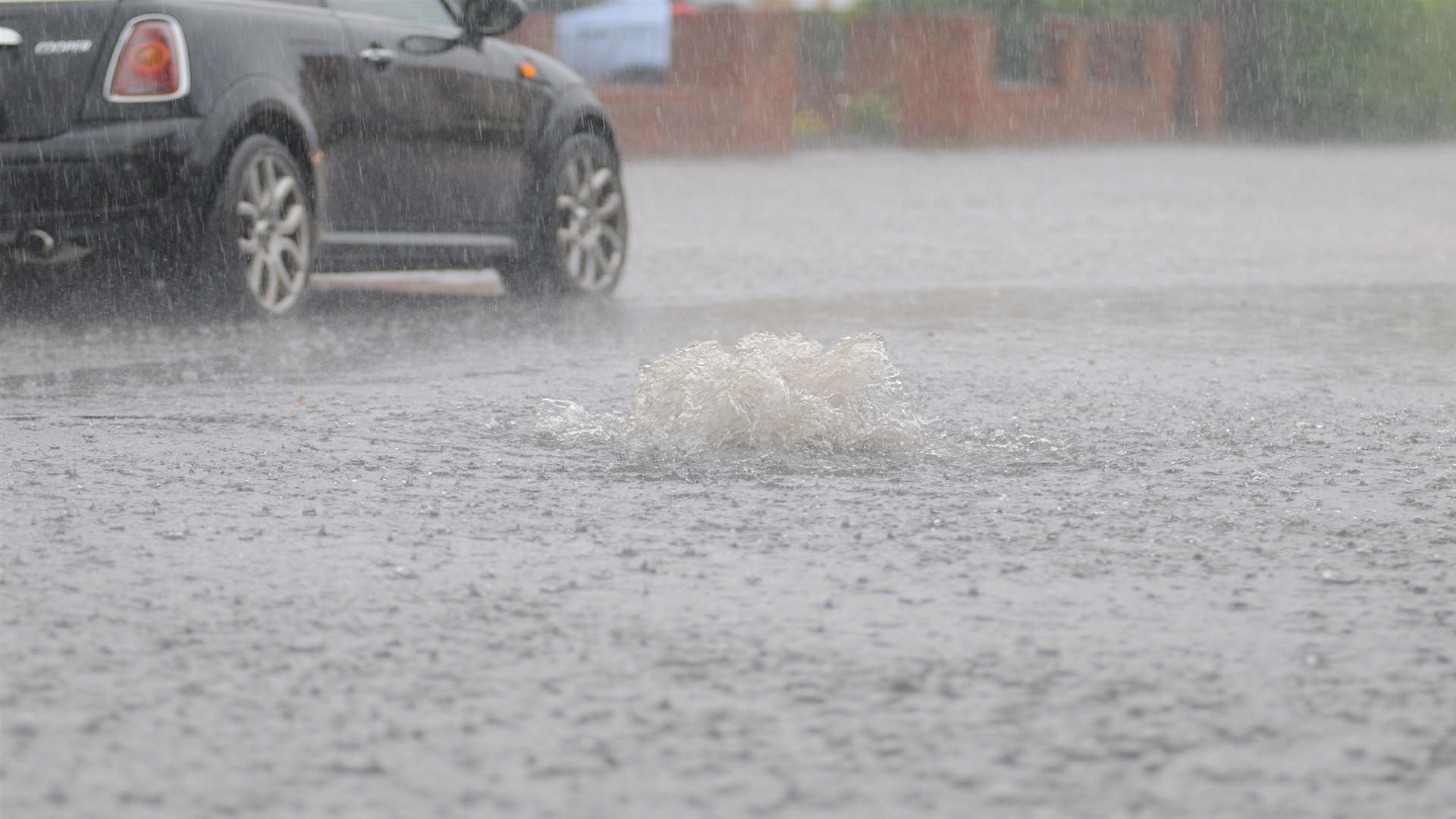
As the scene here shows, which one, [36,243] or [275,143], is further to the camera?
[275,143]

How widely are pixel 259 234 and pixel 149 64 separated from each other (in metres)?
0.76

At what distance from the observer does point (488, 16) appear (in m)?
10.5

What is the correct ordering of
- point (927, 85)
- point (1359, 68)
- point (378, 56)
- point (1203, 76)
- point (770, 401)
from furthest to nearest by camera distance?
1. point (1203, 76)
2. point (1359, 68)
3. point (927, 85)
4. point (378, 56)
5. point (770, 401)

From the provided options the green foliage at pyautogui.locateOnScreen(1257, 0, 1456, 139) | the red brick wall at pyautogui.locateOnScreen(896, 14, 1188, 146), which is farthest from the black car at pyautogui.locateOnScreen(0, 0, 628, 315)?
the green foliage at pyautogui.locateOnScreen(1257, 0, 1456, 139)

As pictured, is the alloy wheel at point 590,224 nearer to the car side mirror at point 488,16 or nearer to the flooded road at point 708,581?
the car side mirror at point 488,16

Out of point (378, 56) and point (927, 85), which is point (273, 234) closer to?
point (378, 56)

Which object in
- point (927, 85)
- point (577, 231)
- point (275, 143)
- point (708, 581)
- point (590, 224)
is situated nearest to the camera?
point (708, 581)

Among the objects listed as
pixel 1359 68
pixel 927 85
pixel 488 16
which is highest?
pixel 488 16

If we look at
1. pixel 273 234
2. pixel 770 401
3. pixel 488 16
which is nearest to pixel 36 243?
pixel 273 234

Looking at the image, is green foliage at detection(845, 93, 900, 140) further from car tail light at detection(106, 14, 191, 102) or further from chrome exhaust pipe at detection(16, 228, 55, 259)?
chrome exhaust pipe at detection(16, 228, 55, 259)

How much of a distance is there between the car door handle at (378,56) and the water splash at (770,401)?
12.6 feet

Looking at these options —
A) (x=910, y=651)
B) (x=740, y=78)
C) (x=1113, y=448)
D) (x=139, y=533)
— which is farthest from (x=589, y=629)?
(x=740, y=78)

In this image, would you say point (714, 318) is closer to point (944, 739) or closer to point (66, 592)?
point (66, 592)

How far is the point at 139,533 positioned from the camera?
16.5 feet
